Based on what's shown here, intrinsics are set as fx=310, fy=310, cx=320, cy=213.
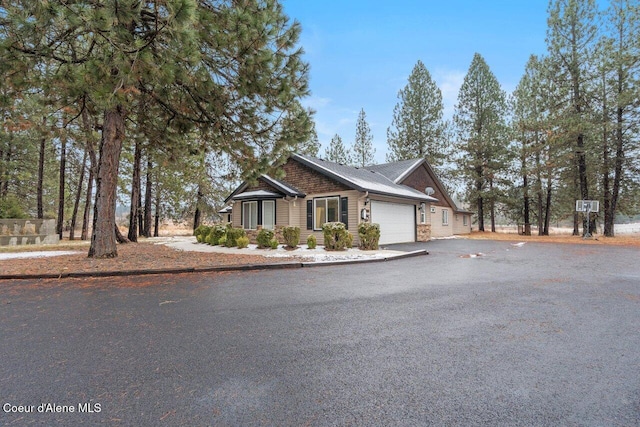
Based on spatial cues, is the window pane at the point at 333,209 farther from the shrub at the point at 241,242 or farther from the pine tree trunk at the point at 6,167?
the pine tree trunk at the point at 6,167

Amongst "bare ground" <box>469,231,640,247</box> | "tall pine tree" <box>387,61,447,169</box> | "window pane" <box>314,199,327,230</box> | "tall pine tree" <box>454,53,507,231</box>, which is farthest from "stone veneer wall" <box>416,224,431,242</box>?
"tall pine tree" <box>387,61,447,169</box>

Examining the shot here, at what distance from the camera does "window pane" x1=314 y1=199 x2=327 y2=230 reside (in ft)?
46.2

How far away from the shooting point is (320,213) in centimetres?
1421

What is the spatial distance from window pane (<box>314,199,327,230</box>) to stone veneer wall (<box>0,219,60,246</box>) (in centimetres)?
1190

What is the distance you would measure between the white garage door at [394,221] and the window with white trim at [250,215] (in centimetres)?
590

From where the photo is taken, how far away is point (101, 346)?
2768mm

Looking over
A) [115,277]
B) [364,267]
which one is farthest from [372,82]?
[115,277]

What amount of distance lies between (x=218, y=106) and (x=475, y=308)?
726 centimetres

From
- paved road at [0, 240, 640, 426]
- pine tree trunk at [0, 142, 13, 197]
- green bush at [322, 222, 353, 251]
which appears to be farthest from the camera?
pine tree trunk at [0, 142, 13, 197]

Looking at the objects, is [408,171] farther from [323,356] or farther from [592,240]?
[323,356]

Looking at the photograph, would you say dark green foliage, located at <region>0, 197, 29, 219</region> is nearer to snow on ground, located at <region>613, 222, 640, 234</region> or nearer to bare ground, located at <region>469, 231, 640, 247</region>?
bare ground, located at <region>469, 231, 640, 247</region>

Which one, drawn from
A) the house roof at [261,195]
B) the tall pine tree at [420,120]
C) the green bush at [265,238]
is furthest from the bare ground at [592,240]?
the green bush at [265,238]

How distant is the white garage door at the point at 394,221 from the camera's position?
1408 cm

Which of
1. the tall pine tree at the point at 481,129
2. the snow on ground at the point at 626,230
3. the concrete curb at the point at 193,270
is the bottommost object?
the snow on ground at the point at 626,230
